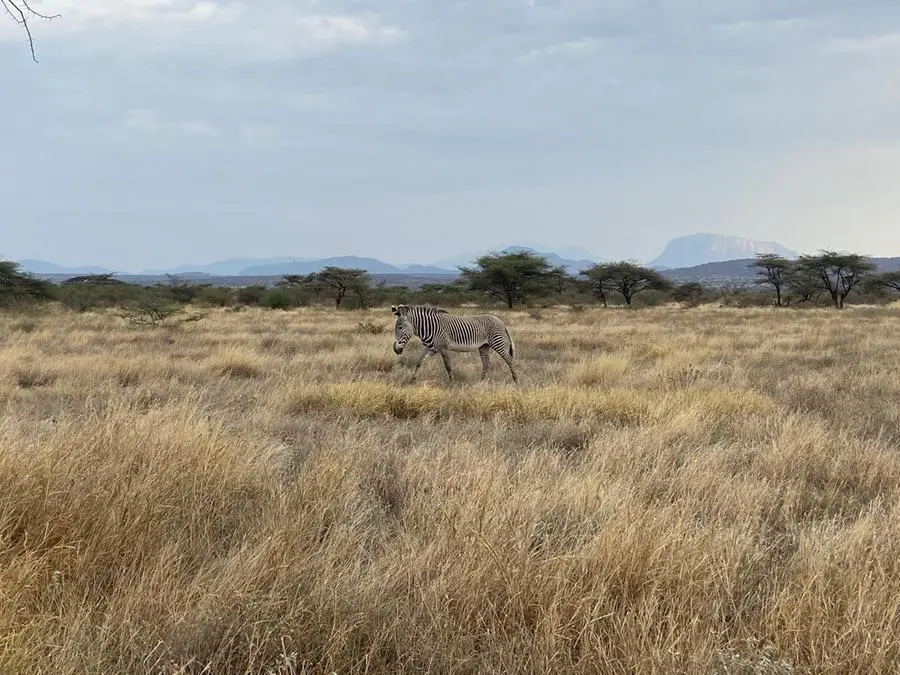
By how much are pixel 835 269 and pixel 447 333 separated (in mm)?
50690

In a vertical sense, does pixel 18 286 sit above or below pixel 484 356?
above

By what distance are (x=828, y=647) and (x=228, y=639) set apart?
2.02 m

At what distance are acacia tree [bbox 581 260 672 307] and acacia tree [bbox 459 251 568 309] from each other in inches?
365

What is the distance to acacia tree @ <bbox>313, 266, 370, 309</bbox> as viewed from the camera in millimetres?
43375

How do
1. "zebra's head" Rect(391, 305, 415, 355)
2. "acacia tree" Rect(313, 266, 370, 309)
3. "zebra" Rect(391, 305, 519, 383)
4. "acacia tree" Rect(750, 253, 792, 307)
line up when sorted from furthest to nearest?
1. "acacia tree" Rect(750, 253, 792, 307)
2. "acacia tree" Rect(313, 266, 370, 309)
3. "zebra" Rect(391, 305, 519, 383)
4. "zebra's head" Rect(391, 305, 415, 355)

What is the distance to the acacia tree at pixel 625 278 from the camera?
176ft

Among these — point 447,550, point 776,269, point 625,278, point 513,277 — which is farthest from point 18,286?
point 776,269

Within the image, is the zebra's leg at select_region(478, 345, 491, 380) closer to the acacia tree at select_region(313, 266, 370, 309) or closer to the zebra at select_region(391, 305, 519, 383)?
the zebra at select_region(391, 305, 519, 383)

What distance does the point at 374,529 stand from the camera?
9.59 feet

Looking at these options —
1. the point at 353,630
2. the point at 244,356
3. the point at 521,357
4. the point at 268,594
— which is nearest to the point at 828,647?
the point at 353,630

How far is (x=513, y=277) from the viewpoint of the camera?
4384cm

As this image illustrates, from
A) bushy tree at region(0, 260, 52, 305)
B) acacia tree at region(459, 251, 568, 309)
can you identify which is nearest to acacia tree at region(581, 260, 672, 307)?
acacia tree at region(459, 251, 568, 309)

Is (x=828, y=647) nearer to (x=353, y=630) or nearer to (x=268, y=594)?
(x=353, y=630)

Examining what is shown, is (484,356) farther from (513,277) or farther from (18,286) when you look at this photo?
(18,286)
